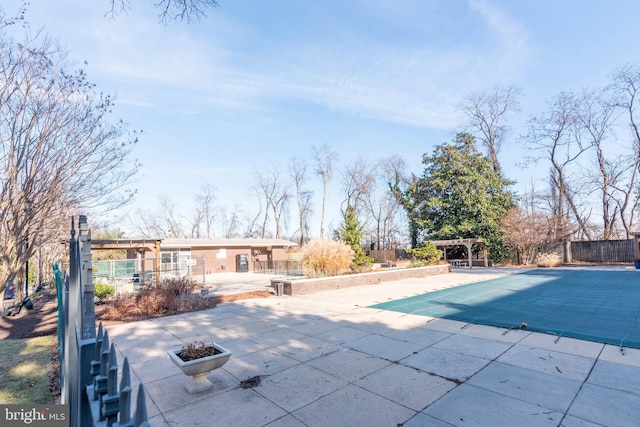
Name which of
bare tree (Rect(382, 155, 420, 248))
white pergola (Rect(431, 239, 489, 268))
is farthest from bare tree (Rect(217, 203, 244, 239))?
white pergola (Rect(431, 239, 489, 268))

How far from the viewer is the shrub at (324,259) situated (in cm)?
1309

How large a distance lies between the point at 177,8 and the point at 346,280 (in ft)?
34.9

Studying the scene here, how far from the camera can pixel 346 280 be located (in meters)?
12.4

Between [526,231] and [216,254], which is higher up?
[526,231]

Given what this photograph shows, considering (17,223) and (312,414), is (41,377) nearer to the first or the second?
(312,414)

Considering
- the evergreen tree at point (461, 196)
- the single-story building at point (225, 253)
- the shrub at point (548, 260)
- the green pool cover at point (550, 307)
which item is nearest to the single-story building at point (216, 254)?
the single-story building at point (225, 253)

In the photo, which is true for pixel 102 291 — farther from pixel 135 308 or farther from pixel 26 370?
pixel 26 370

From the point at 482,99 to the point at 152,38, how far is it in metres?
29.9

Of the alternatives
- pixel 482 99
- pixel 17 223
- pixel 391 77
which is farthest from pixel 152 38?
pixel 482 99

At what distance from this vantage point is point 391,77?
43.5ft

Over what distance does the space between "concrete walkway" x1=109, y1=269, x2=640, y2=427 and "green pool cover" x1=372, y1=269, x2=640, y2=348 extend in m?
0.64

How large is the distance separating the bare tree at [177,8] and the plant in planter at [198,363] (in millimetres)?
3486

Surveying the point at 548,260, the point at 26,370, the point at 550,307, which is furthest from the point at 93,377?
the point at 548,260

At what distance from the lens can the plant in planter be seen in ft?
11.3
